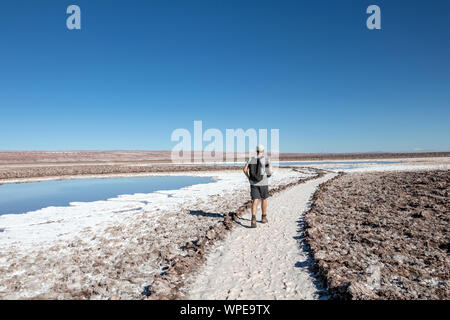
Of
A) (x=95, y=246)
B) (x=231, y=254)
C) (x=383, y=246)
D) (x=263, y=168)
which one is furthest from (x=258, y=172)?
(x=95, y=246)

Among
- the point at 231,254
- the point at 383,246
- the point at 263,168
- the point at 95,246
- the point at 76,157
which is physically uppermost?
the point at 263,168

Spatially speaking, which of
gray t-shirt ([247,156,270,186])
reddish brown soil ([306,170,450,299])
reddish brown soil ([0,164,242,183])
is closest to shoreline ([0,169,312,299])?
gray t-shirt ([247,156,270,186])

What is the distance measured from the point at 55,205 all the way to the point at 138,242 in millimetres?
8193

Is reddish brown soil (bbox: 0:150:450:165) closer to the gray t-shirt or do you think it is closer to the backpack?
the gray t-shirt

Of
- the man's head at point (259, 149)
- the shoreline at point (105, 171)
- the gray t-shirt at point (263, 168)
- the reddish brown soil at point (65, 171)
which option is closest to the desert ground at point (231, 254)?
the gray t-shirt at point (263, 168)

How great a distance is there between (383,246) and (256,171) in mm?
3629

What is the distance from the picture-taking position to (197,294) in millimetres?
4238

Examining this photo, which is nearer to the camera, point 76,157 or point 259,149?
point 259,149

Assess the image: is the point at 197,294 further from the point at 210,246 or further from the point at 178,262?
the point at 210,246

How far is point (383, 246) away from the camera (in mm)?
6062

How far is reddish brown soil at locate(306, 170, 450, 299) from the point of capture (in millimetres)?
4191

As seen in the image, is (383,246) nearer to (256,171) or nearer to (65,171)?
(256,171)

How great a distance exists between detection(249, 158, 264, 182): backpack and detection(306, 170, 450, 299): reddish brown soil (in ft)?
A: 6.63
